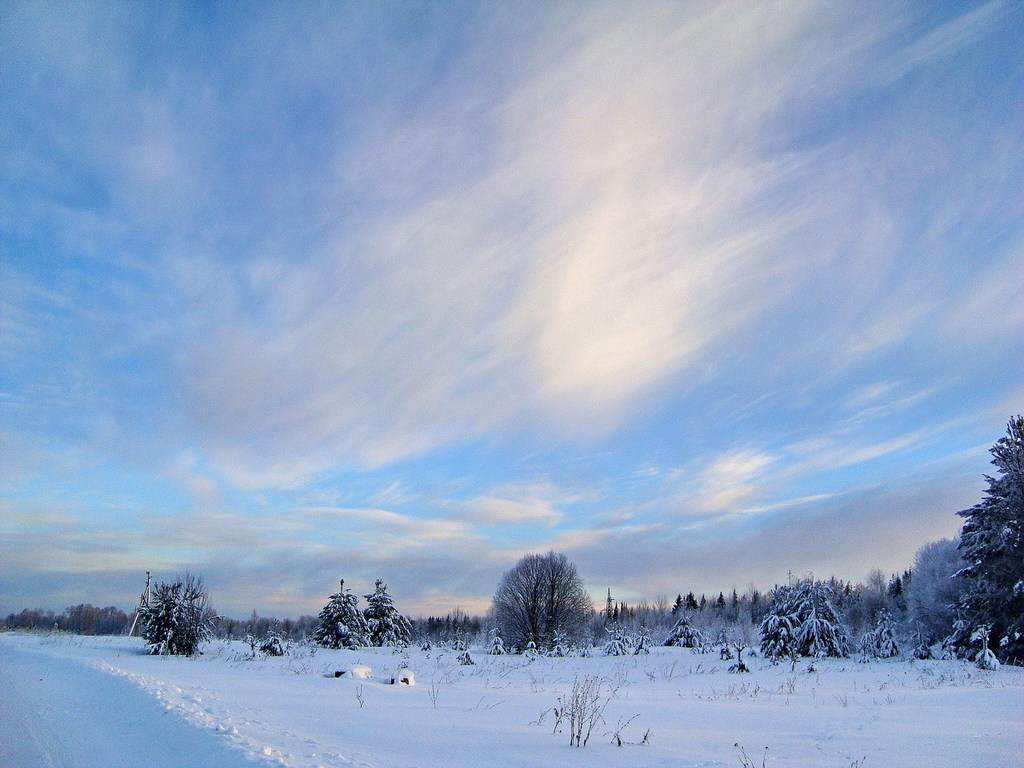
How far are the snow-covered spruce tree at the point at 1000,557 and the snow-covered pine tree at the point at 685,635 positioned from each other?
18.5 metres

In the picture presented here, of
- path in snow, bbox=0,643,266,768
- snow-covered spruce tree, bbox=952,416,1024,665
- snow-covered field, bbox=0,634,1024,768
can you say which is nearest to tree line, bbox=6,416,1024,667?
snow-covered spruce tree, bbox=952,416,1024,665

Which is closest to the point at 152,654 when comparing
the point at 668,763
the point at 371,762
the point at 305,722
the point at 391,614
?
the point at 391,614

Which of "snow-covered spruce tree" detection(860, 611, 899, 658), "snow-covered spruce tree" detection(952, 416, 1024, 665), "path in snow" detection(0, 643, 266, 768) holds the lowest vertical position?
"snow-covered spruce tree" detection(860, 611, 899, 658)

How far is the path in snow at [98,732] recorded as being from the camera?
648cm

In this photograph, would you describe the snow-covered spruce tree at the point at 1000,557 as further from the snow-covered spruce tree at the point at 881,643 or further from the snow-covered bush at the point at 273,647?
the snow-covered bush at the point at 273,647

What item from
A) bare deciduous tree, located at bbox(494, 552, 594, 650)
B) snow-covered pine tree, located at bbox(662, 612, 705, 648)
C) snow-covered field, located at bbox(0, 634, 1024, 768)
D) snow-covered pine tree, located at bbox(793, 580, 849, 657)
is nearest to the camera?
snow-covered field, located at bbox(0, 634, 1024, 768)

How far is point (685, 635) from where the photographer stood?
135 ft

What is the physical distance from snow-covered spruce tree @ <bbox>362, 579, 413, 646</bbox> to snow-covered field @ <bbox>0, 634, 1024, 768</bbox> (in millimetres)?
26055

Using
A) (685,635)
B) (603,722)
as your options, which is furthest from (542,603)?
(603,722)

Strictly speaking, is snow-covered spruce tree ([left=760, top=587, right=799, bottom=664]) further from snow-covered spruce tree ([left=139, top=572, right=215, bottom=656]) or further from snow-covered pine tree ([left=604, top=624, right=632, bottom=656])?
snow-covered spruce tree ([left=139, top=572, right=215, bottom=656])

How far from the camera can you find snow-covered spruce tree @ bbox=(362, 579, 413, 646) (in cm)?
4197

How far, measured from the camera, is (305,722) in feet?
28.9

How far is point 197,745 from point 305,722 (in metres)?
2.18

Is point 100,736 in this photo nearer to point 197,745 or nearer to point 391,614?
point 197,745
